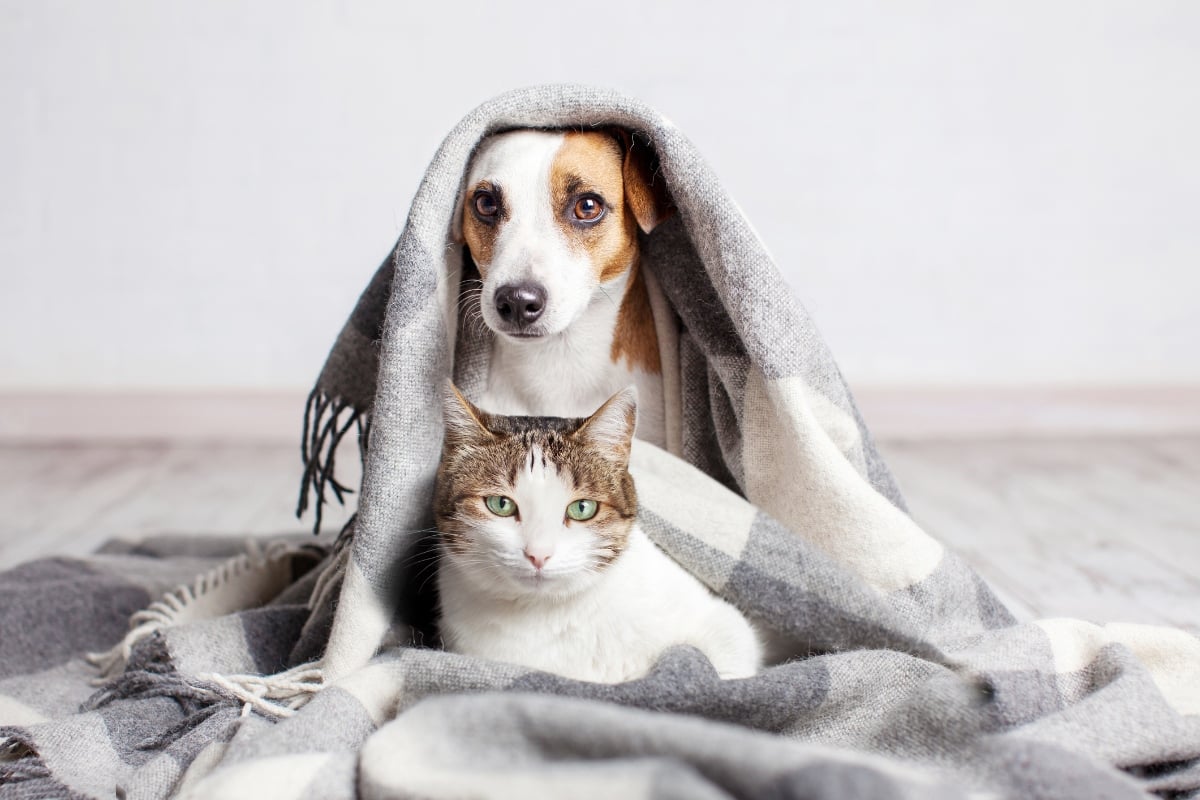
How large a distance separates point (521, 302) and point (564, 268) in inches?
3.0

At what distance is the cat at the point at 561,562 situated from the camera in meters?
1.06

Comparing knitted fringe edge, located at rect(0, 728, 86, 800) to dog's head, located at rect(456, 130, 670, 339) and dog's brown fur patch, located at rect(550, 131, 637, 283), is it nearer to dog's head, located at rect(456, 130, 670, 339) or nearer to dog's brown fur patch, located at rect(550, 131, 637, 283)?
dog's head, located at rect(456, 130, 670, 339)

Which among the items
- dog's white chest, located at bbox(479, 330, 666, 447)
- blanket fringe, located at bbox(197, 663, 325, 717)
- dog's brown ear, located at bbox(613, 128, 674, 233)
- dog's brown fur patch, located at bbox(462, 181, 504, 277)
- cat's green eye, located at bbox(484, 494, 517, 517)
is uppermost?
dog's brown ear, located at bbox(613, 128, 674, 233)

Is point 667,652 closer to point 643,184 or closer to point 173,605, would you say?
point 643,184

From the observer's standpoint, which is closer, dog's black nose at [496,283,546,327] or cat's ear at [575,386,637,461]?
cat's ear at [575,386,637,461]

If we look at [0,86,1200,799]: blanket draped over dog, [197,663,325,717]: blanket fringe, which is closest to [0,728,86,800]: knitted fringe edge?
[0,86,1200,799]: blanket draped over dog

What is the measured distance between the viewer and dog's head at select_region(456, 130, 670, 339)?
4.00ft

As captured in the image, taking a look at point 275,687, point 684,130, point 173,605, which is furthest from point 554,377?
point 684,130

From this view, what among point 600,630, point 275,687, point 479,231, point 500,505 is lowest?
point 275,687

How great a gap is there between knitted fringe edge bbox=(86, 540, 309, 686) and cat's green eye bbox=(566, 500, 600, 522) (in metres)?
0.57

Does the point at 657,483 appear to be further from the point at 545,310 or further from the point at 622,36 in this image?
the point at 622,36

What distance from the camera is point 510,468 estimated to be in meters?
1.07

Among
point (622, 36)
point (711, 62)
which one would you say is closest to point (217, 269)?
point (622, 36)

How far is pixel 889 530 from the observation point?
1.24 metres
